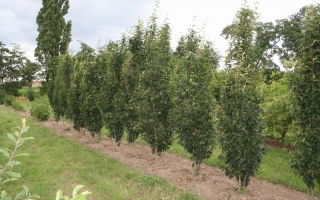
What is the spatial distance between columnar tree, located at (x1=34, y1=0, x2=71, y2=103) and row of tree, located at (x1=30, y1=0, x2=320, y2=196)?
26.0 m

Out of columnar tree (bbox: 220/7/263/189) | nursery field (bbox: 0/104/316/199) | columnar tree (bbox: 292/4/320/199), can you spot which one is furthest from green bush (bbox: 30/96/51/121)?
columnar tree (bbox: 292/4/320/199)

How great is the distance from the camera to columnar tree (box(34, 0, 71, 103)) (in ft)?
107

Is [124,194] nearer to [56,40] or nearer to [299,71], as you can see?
[299,71]

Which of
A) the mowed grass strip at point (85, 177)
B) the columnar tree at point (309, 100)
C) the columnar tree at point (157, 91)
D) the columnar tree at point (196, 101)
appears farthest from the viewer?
the columnar tree at point (157, 91)

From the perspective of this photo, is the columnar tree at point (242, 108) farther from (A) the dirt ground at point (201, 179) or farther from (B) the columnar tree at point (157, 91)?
(B) the columnar tree at point (157, 91)

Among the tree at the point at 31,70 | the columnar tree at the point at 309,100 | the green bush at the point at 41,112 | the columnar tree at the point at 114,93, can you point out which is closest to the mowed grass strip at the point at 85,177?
the columnar tree at the point at 114,93

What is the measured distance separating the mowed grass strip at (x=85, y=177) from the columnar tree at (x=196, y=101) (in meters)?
1.18

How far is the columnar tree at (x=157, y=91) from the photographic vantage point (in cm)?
696

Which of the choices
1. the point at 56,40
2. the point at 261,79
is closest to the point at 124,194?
the point at 261,79

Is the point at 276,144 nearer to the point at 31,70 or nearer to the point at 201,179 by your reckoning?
the point at 201,179

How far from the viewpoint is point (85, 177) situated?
640 centimetres

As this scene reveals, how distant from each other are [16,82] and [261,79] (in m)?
42.6

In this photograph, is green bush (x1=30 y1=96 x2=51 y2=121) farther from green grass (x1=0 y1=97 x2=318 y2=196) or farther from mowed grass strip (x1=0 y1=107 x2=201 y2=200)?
green grass (x1=0 y1=97 x2=318 y2=196)

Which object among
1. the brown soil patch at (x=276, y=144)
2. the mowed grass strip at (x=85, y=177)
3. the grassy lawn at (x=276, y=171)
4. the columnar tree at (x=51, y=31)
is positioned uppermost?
the columnar tree at (x=51, y=31)
